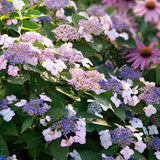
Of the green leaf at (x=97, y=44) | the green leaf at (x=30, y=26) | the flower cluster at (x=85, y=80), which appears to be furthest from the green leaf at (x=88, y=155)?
the green leaf at (x=30, y=26)

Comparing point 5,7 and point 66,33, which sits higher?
point 5,7

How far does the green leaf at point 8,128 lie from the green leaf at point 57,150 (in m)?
0.14

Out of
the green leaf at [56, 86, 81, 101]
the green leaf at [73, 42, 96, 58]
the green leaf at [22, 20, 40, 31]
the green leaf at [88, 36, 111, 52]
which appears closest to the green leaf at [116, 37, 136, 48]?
the green leaf at [88, 36, 111, 52]

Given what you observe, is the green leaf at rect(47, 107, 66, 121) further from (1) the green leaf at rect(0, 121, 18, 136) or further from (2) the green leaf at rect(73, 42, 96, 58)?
(2) the green leaf at rect(73, 42, 96, 58)

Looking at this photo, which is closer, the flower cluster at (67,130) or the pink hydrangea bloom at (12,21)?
the flower cluster at (67,130)

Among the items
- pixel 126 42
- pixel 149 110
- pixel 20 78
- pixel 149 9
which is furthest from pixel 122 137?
pixel 149 9

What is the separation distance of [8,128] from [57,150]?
0.63 ft

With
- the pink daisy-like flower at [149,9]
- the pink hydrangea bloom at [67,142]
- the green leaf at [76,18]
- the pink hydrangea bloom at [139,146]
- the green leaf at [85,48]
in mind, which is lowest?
the pink daisy-like flower at [149,9]

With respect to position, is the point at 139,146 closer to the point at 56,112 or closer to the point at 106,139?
the point at 106,139

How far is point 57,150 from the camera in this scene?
3.78ft

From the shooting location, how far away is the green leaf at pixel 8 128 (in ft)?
3.72

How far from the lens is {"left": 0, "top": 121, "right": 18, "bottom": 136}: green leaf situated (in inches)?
44.7

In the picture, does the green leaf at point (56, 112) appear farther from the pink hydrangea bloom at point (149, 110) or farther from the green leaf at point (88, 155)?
the pink hydrangea bloom at point (149, 110)

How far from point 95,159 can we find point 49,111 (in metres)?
0.28
